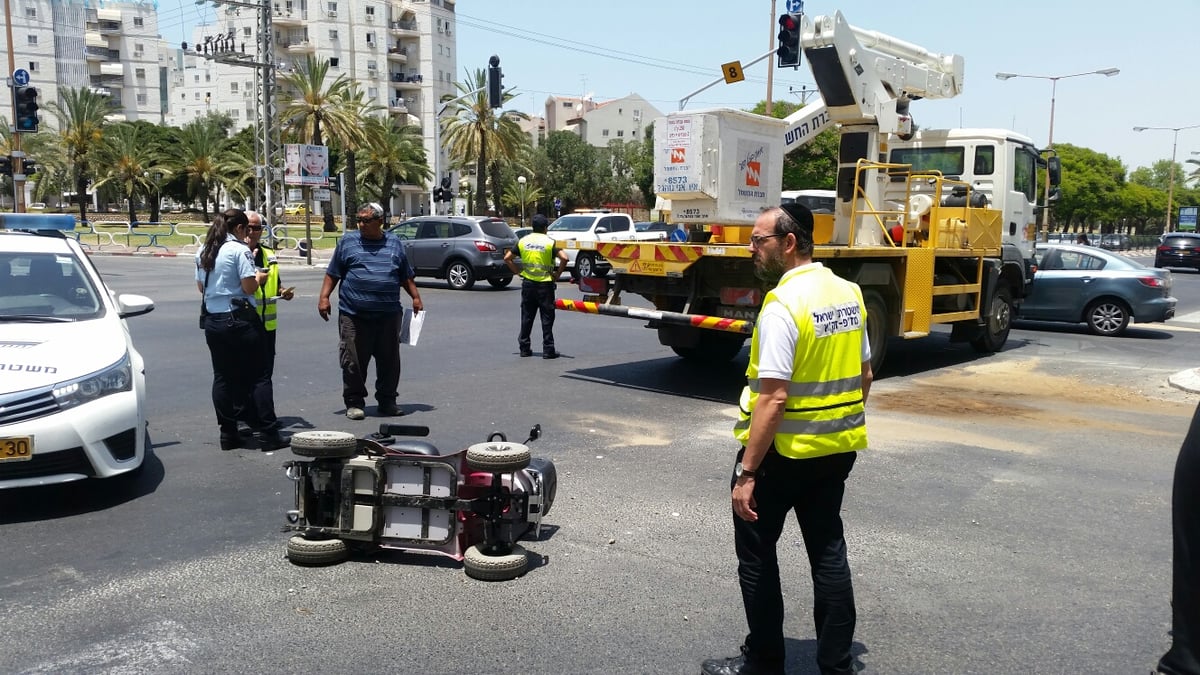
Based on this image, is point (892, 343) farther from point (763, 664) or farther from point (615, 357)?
point (763, 664)

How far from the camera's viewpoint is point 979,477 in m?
Answer: 6.62

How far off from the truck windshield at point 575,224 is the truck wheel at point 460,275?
5.12m

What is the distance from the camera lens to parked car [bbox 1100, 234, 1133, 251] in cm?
6441

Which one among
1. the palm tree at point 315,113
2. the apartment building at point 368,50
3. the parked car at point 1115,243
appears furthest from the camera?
the apartment building at point 368,50

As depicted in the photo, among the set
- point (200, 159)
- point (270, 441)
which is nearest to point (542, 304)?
point (270, 441)

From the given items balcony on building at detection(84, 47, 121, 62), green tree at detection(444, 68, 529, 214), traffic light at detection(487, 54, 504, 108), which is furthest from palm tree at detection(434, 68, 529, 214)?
balcony on building at detection(84, 47, 121, 62)

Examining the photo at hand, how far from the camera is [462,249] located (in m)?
22.2

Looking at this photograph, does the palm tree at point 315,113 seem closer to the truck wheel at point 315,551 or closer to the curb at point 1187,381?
the curb at point 1187,381

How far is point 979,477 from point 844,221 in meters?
5.94

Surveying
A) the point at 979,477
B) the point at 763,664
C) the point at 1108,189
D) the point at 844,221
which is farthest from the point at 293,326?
the point at 1108,189

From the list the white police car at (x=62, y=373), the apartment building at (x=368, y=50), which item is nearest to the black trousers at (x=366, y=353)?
the white police car at (x=62, y=373)

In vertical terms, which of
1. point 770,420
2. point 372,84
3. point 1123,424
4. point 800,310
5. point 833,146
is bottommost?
point 1123,424

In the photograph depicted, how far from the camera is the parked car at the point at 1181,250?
3753 cm

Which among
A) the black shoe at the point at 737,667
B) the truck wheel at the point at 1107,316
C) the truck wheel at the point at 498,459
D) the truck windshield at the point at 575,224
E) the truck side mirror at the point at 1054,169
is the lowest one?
the black shoe at the point at 737,667
